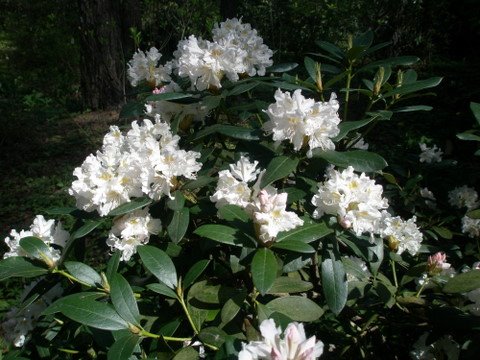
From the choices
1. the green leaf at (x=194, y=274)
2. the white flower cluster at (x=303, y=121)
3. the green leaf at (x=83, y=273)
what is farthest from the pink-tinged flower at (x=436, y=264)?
the green leaf at (x=83, y=273)

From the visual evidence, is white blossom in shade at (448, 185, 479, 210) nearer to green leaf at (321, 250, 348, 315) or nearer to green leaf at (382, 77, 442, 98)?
green leaf at (382, 77, 442, 98)

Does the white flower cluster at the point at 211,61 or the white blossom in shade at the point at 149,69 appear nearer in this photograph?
the white flower cluster at the point at 211,61

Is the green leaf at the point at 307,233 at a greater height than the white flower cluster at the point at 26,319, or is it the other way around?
the green leaf at the point at 307,233

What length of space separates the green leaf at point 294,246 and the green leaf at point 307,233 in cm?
1

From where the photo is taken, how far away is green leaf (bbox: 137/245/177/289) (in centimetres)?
115

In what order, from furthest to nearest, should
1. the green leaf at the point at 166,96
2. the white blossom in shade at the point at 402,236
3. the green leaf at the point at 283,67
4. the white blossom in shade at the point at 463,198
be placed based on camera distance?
the white blossom in shade at the point at 463,198
the green leaf at the point at 283,67
the white blossom in shade at the point at 402,236
the green leaf at the point at 166,96

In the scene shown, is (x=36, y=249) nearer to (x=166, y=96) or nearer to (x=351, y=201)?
(x=166, y=96)

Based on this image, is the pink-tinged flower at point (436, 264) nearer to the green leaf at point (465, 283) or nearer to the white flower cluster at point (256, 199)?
the green leaf at point (465, 283)

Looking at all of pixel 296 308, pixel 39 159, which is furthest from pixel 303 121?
pixel 39 159

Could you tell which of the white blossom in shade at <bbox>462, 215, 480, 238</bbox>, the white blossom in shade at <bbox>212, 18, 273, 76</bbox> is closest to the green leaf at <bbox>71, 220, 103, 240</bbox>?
the white blossom in shade at <bbox>212, 18, 273, 76</bbox>

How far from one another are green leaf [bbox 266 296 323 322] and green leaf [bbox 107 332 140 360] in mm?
343

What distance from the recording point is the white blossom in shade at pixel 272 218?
1095mm

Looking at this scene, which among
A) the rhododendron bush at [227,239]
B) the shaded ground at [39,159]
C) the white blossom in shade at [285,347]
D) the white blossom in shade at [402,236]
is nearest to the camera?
the white blossom in shade at [285,347]

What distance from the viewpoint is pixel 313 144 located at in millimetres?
1238
